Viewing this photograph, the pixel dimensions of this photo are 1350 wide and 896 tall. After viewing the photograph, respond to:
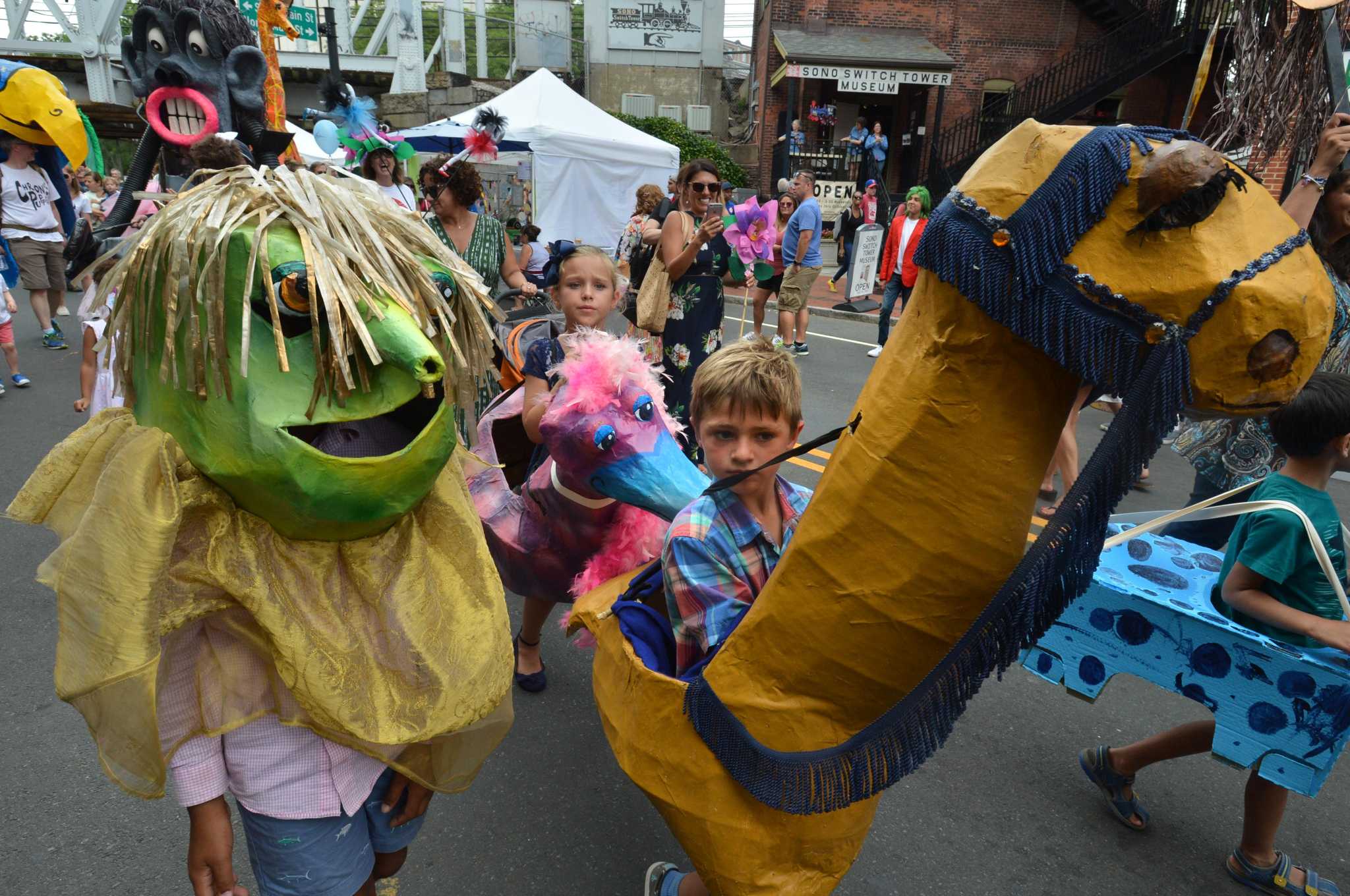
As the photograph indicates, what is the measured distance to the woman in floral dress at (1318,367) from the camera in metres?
2.55

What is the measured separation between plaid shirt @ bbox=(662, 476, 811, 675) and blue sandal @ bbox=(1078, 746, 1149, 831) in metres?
1.61

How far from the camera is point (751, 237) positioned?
6938 millimetres

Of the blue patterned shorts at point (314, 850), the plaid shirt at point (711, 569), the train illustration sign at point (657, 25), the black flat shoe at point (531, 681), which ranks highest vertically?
the train illustration sign at point (657, 25)

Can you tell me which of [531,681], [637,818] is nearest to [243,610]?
[637,818]

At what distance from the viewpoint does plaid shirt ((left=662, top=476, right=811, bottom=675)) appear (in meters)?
1.56

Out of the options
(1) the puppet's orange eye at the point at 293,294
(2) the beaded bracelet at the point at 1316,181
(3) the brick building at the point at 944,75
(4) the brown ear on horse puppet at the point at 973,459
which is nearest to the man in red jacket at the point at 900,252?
(2) the beaded bracelet at the point at 1316,181

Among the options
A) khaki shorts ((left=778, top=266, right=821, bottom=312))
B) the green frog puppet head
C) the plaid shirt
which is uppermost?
the green frog puppet head

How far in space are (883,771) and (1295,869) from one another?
182 centimetres

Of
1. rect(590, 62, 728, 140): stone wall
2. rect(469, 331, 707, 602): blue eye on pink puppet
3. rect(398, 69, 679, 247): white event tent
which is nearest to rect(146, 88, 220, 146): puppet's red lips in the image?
rect(469, 331, 707, 602): blue eye on pink puppet

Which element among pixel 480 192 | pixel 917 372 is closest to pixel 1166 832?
pixel 917 372

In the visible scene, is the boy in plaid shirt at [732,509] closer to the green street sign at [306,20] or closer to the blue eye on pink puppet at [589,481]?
the blue eye on pink puppet at [589,481]

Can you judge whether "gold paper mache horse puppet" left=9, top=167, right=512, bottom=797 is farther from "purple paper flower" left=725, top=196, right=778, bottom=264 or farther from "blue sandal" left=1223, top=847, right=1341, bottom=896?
"purple paper flower" left=725, top=196, right=778, bottom=264

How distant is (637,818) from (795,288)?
258 inches

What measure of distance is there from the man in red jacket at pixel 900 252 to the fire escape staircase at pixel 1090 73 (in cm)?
939
